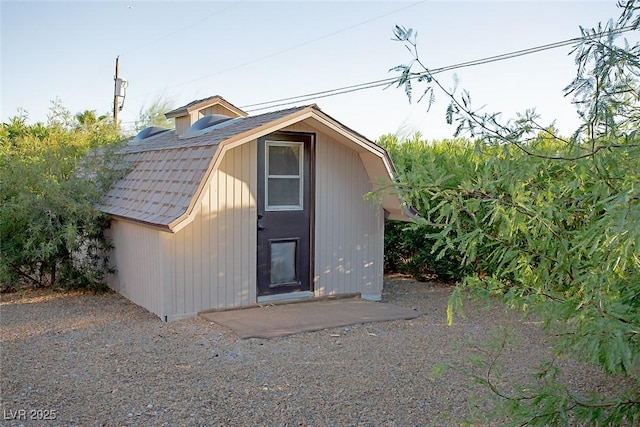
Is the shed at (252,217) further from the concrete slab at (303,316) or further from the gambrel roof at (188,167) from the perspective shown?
the concrete slab at (303,316)

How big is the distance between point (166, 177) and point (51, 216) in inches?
76.8

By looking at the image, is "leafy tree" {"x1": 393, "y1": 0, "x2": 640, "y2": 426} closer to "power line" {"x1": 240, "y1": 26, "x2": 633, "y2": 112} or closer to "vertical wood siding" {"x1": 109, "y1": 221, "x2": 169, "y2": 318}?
"power line" {"x1": 240, "y1": 26, "x2": 633, "y2": 112}

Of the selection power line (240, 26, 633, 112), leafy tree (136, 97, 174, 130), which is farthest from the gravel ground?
leafy tree (136, 97, 174, 130)

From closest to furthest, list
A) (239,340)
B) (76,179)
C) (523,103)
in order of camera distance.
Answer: (523,103)
(239,340)
(76,179)

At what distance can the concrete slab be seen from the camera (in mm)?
7262

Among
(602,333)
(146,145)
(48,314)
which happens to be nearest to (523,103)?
(602,333)

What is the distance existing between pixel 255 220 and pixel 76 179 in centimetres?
336

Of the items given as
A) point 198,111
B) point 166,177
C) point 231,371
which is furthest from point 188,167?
point 198,111

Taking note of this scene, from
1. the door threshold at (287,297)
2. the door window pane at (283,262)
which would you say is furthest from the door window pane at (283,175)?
the door threshold at (287,297)

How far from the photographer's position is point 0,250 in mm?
9000

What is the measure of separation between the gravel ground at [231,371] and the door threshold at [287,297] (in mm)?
1102

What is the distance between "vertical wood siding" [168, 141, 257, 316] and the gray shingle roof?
0.93ft

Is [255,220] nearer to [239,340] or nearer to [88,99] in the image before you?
[239,340]

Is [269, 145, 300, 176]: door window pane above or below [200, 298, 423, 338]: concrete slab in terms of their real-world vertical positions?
above
